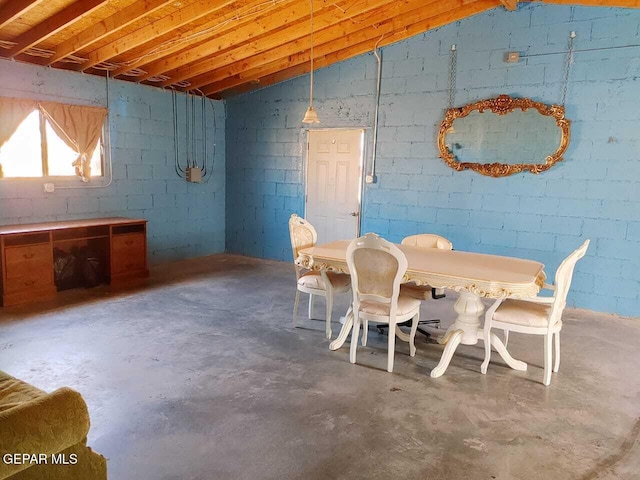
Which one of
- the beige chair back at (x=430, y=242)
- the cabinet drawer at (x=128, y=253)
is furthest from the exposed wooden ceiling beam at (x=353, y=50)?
the beige chair back at (x=430, y=242)

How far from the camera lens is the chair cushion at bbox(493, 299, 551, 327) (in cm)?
318

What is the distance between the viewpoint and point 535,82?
5.07 metres

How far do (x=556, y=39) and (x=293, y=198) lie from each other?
395 centimetres

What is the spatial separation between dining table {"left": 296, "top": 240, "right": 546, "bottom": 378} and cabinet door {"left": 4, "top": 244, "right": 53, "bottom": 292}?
292 cm

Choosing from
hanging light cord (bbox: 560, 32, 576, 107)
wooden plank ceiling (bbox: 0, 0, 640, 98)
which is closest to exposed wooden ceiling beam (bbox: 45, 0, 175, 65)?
wooden plank ceiling (bbox: 0, 0, 640, 98)

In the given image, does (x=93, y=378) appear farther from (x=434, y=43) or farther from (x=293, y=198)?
(x=434, y=43)

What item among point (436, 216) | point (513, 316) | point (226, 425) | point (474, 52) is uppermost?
point (474, 52)

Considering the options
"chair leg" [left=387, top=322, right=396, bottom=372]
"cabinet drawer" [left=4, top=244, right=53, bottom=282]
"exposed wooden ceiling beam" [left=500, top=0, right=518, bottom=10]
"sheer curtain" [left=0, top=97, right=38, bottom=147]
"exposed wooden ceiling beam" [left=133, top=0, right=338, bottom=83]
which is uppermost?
"exposed wooden ceiling beam" [left=500, top=0, right=518, bottom=10]

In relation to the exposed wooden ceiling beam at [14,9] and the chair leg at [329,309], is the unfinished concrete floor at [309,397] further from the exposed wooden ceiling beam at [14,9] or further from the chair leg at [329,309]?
the exposed wooden ceiling beam at [14,9]

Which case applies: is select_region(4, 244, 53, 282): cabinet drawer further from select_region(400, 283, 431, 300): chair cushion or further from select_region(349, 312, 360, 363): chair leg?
select_region(400, 283, 431, 300): chair cushion

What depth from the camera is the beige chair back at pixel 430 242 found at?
4.31 m

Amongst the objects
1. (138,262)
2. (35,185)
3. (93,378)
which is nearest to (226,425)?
(93,378)

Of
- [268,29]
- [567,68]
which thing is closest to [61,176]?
[268,29]

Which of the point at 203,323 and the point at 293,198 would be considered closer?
the point at 203,323
